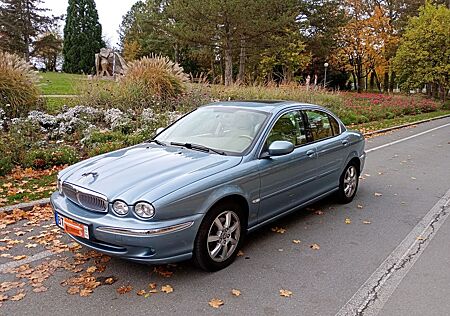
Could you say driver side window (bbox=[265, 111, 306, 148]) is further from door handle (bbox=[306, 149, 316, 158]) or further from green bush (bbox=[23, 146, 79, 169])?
green bush (bbox=[23, 146, 79, 169])

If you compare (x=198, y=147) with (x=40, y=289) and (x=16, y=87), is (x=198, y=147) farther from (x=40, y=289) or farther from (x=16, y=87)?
(x=16, y=87)

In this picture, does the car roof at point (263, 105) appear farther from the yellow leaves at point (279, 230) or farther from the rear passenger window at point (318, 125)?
the yellow leaves at point (279, 230)

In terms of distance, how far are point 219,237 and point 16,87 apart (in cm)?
817

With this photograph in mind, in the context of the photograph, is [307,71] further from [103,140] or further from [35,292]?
[35,292]

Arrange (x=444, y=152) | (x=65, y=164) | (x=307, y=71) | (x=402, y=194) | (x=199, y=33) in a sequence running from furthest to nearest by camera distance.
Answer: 1. (x=307, y=71)
2. (x=199, y=33)
3. (x=444, y=152)
4. (x=65, y=164)
5. (x=402, y=194)

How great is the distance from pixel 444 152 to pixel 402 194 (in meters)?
5.49

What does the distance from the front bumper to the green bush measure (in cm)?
435

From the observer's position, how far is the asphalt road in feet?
10.4

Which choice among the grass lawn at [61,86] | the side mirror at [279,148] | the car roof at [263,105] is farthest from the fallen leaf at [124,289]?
the grass lawn at [61,86]

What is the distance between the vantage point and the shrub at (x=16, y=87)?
952 centimetres

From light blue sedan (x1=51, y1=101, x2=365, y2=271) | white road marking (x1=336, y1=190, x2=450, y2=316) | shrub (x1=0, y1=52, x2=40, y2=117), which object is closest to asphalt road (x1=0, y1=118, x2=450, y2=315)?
white road marking (x1=336, y1=190, x2=450, y2=316)

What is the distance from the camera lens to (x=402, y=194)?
6594mm

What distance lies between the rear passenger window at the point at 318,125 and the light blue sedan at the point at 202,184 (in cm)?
2

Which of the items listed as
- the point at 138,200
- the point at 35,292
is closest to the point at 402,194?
the point at 138,200
